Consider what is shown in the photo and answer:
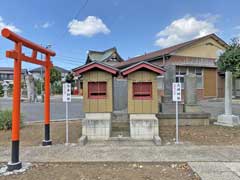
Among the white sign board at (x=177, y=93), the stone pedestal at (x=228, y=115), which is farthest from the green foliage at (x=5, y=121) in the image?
the stone pedestal at (x=228, y=115)

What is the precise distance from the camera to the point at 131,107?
24.3 feet

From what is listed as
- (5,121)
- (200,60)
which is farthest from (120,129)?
(200,60)

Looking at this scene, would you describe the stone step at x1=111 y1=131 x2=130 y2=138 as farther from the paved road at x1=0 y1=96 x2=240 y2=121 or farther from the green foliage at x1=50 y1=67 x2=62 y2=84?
the green foliage at x1=50 y1=67 x2=62 y2=84

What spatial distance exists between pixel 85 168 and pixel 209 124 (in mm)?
6659

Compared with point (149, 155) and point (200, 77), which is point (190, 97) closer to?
point (149, 155)

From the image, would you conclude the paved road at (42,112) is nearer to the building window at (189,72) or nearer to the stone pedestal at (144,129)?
the stone pedestal at (144,129)

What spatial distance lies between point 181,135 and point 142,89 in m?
2.10

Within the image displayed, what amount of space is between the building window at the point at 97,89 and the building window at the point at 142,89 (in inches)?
37.7

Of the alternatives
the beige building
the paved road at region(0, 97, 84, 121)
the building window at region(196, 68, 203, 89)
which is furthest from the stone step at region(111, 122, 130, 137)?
the building window at region(196, 68, 203, 89)

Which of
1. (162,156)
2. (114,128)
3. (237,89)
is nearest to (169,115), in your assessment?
(114,128)

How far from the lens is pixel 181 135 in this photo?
789 centimetres

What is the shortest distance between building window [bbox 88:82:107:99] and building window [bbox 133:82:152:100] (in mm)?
957

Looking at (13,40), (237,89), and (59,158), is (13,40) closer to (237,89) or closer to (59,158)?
(59,158)

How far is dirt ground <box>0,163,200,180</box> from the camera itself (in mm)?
4246
